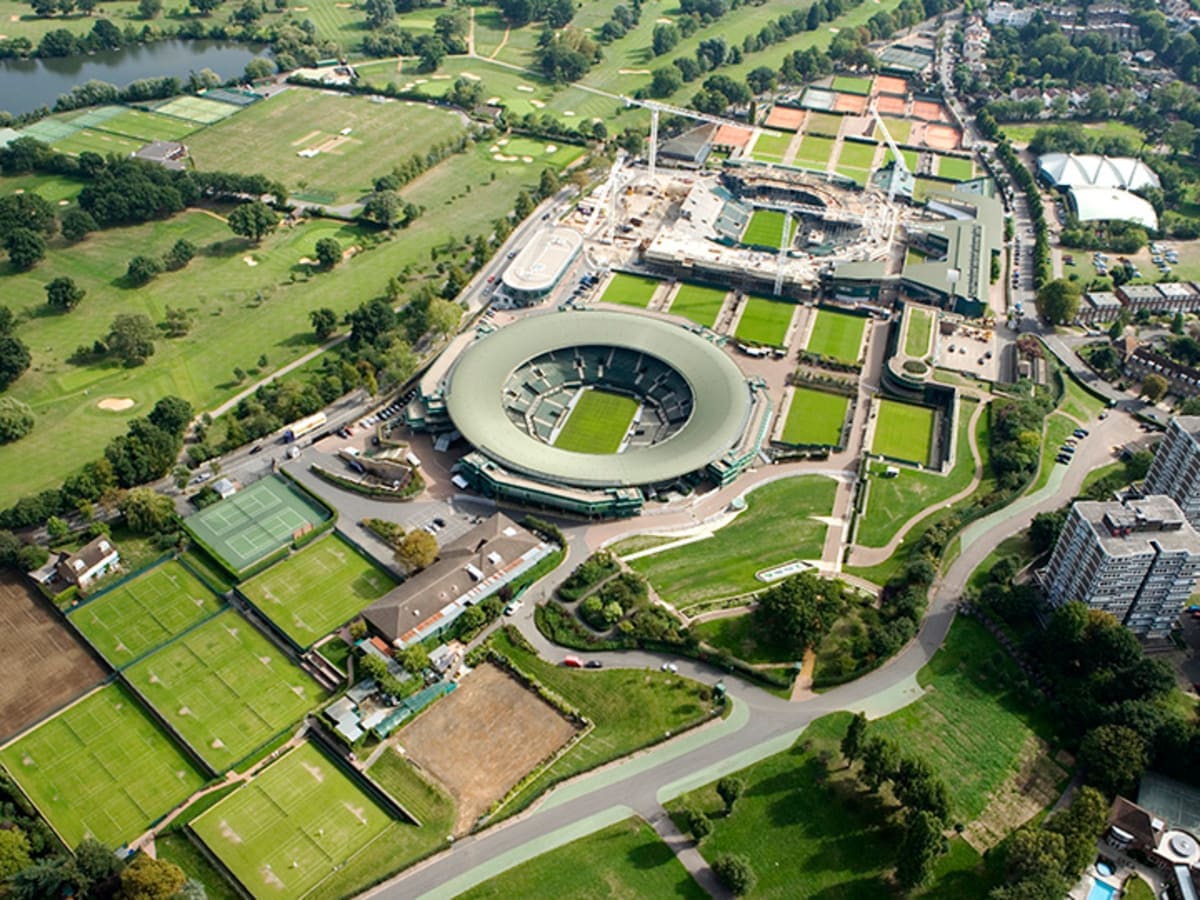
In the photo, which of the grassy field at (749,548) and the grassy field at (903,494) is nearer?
the grassy field at (749,548)

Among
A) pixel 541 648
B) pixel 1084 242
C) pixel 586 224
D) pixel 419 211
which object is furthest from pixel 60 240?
pixel 1084 242

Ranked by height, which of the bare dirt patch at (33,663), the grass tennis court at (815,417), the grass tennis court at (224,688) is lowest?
the bare dirt patch at (33,663)

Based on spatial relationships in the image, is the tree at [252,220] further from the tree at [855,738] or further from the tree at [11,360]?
the tree at [855,738]

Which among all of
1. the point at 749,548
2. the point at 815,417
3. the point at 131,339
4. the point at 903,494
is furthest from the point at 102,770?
the point at 815,417

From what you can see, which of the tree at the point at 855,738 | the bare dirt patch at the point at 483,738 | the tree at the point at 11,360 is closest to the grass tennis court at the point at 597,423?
the bare dirt patch at the point at 483,738

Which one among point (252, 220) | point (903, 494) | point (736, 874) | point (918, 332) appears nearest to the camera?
point (736, 874)

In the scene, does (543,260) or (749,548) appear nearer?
(749,548)

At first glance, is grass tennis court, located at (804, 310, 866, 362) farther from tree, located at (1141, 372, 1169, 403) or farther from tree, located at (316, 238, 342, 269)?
tree, located at (316, 238, 342, 269)

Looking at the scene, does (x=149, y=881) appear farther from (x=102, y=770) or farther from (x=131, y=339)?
(x=131, y=339)
